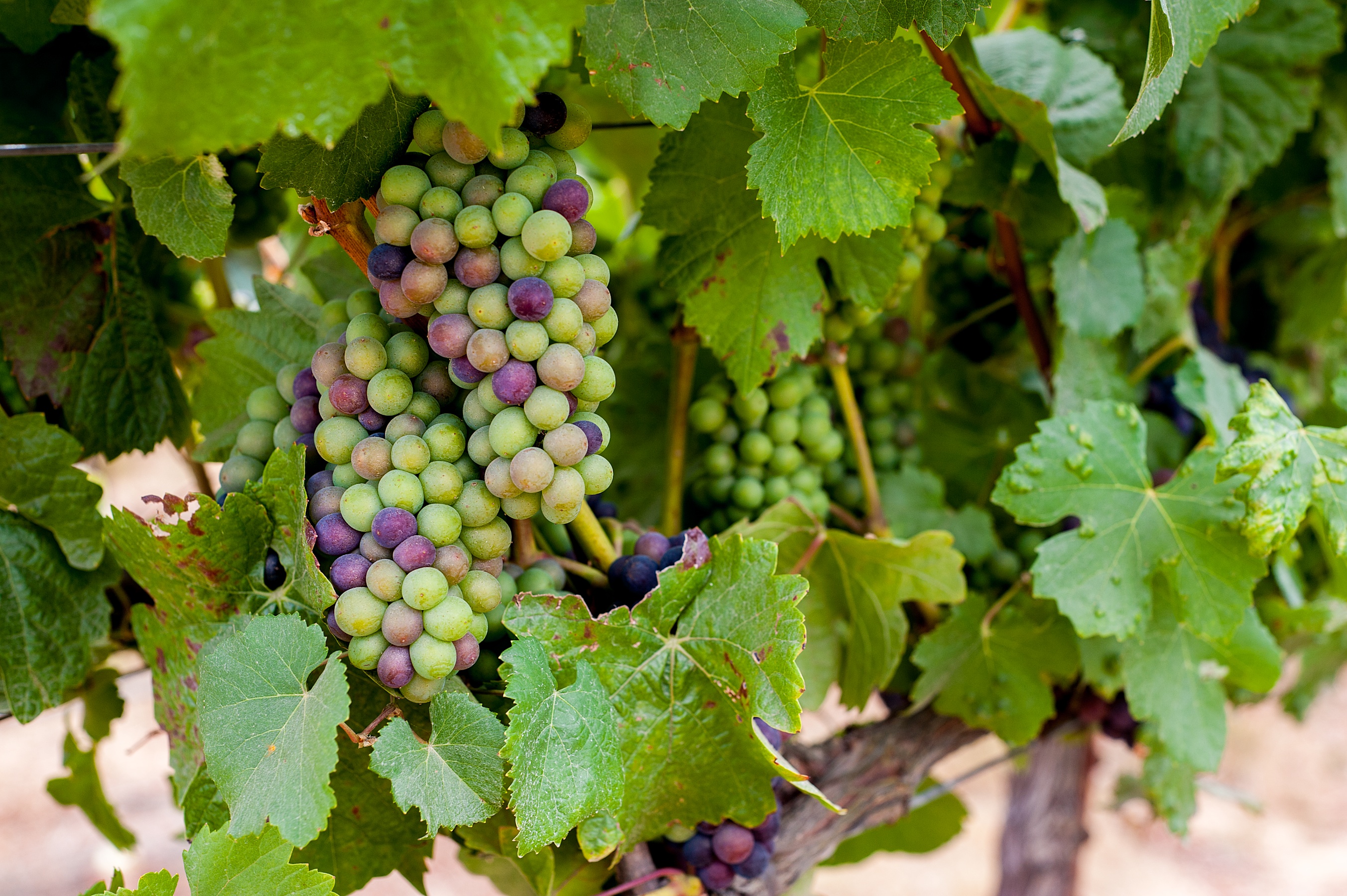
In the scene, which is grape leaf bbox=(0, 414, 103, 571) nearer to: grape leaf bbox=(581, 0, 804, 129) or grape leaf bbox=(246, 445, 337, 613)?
grape leaf bbox=(246, 445, 337, 613)

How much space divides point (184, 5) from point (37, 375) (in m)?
0.52

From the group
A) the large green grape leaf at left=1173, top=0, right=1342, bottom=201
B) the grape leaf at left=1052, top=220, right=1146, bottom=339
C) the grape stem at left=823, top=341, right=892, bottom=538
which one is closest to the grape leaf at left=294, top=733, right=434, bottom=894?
the grape stem at left=823, top=341, right=892, bottom=538

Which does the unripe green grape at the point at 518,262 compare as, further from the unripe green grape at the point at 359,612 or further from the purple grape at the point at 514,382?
the unripe green grape at the point at 359,612

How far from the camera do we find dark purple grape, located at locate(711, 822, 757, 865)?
2.52 ft

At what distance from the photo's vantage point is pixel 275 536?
24.3 inches

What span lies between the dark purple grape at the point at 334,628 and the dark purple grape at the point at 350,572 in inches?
0.6

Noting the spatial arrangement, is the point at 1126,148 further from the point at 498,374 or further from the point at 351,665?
the point at 351,665

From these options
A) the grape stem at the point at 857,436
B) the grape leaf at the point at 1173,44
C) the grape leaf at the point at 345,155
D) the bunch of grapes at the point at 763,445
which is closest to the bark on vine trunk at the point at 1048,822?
the grape stem at the point at 857,436

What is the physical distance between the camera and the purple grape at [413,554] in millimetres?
525

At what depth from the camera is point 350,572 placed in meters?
0.54

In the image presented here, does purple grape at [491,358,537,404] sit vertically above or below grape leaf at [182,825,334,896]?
above

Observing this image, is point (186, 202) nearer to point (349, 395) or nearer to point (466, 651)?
point (349, 395)

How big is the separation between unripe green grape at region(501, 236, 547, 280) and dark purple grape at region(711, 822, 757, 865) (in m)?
0.50

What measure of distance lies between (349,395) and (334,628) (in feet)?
0.47
